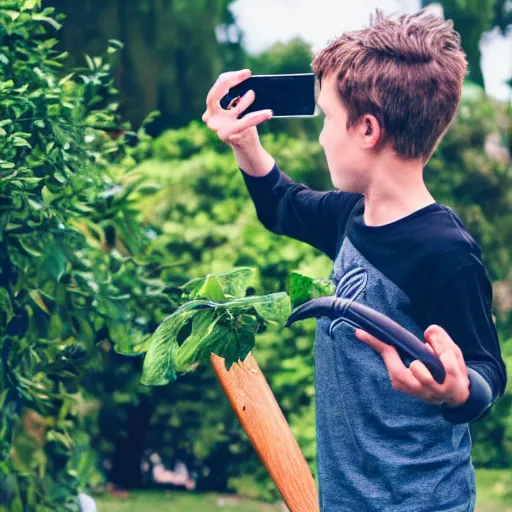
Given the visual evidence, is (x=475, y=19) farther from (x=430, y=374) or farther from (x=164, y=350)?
(x=430, y=374)

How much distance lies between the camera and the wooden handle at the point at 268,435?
1988mm

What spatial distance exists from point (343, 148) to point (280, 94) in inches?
9.3

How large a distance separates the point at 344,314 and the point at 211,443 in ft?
8.98

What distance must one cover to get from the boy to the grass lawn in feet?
8.17

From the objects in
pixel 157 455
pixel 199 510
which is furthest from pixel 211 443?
pixel 157 455

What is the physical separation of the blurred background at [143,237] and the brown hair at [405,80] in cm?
73

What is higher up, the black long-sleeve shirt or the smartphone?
the smartphone

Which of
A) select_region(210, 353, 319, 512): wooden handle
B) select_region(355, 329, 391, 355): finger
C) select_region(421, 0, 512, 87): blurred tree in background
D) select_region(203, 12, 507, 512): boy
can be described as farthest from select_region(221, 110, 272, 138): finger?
select_region(421, 0, 512, 87): blurred tree in background

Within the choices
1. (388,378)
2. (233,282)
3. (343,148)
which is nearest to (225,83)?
(343,148)

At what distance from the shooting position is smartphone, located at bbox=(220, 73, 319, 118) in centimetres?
194

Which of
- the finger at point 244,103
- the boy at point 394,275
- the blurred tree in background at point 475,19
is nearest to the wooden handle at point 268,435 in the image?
the boy at point 394,275

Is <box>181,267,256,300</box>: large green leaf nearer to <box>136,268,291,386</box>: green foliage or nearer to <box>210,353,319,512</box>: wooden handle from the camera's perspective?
<box>136,268,291,386</box>: green foliage

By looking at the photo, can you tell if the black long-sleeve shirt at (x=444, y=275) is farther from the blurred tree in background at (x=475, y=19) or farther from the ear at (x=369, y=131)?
the blurred tree in background at (x=475, y=19)

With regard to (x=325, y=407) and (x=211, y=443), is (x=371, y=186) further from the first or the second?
(x=211, y=443)
